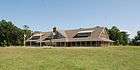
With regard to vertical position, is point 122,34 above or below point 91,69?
above

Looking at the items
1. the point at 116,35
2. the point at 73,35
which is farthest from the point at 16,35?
the point at 116,35

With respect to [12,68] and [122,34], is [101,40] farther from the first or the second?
[12,68]

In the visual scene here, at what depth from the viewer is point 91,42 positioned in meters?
73.8

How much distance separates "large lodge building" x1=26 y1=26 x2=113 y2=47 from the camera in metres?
73.8

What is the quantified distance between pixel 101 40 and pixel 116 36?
32.8 meters

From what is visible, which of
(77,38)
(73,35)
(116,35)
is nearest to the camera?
(77,38)

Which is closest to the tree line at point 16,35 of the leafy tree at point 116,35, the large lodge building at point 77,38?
the leafy tree at point 116,35

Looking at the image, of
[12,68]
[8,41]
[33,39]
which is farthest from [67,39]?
[12,68]

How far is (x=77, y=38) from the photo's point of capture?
259ft

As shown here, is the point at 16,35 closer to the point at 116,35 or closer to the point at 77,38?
the point at 77,38

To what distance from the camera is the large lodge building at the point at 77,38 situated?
242ft

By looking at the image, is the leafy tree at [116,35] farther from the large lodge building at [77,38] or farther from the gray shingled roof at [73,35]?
the gray shingled roof at [73,35]

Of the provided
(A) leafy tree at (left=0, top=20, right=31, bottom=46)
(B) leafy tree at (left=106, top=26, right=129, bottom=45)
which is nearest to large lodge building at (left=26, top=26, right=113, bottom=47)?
(A) leafy tree at (left=0, top=20, right=31, bottom=46)

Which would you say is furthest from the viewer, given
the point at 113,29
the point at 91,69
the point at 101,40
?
the point at 113,29
